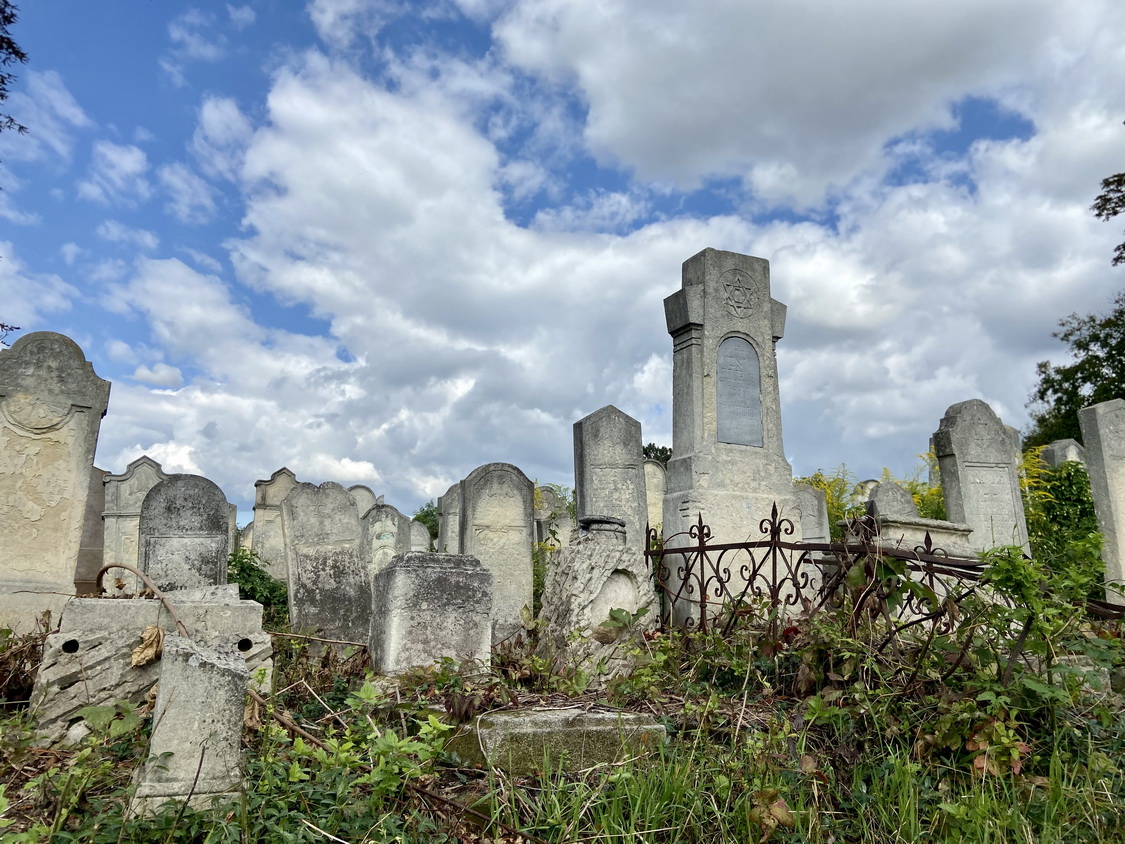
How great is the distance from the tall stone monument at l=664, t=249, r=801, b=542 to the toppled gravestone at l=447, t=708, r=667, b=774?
16.2ft

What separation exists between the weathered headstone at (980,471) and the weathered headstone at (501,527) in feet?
17.1

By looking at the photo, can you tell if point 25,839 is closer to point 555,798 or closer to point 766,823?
point 555,798

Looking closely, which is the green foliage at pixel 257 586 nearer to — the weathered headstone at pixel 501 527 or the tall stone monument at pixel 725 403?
the weathered headstone at pixel 501 527

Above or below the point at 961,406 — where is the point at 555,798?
below

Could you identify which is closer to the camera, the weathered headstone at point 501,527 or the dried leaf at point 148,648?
the dried leaf at point 148,648

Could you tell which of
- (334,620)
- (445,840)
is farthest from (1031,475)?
(445,840)

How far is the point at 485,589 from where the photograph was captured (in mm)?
5055

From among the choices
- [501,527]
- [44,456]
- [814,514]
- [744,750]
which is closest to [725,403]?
[501,527]

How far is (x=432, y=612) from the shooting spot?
16.3ft

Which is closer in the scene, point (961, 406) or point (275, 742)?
point (275, 742)

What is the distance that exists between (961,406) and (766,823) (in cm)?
822

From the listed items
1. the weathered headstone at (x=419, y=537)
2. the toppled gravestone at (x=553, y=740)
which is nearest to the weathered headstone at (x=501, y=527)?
the toppled gravestone at (x=553, y=740)

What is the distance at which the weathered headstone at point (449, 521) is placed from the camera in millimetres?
12586

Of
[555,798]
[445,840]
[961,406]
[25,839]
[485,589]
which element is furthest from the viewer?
[961,406]
